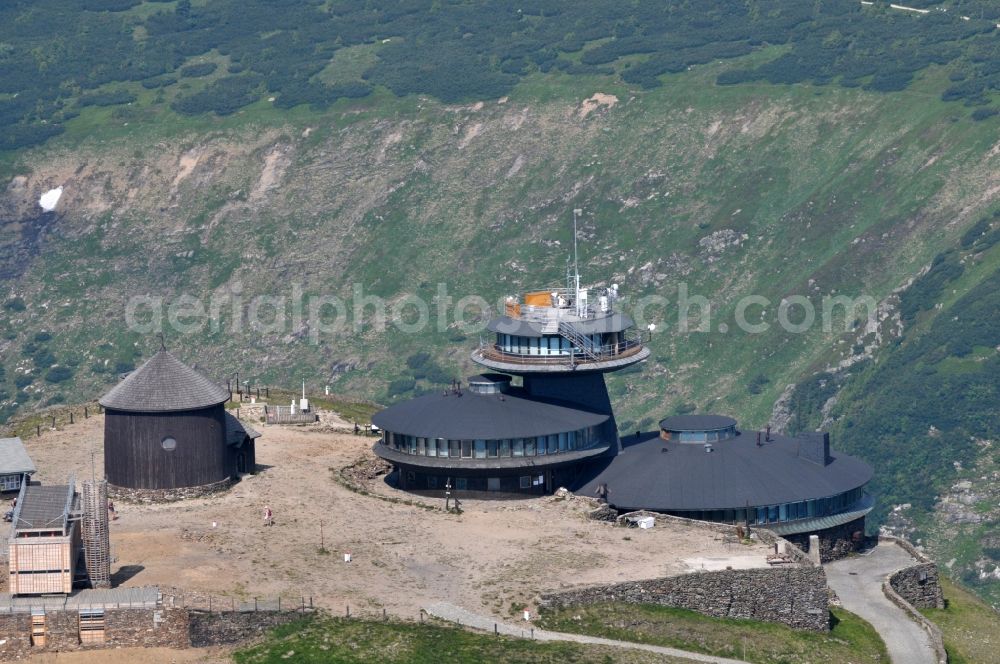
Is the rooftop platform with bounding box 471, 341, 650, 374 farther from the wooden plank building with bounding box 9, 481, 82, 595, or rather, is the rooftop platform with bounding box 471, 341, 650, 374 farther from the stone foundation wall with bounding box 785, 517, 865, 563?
the wooden plank building with bounding box 9, 481, 82, 595

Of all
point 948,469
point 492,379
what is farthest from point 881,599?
point 948,469

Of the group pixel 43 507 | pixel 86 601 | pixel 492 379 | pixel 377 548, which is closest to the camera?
pixel 86 601

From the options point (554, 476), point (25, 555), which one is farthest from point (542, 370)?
A: point (25, 555)

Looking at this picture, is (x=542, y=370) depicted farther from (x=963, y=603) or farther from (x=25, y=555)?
(x=25, y=555)

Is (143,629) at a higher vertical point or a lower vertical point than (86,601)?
lower

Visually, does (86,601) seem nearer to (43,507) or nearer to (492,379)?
(43,507)

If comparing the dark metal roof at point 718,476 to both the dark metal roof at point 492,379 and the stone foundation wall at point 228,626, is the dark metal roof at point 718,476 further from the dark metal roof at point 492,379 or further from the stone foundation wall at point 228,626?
the stone foundation wall at point 228,626
